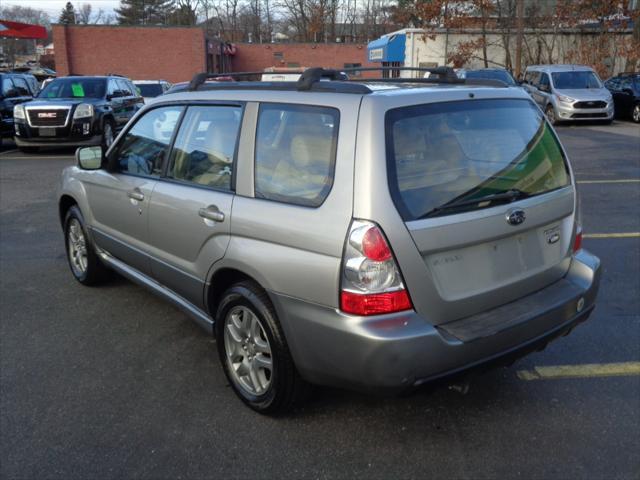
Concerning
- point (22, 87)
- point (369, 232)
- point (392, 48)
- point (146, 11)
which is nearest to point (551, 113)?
point (392, 48)

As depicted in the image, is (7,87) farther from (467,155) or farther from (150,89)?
(467,155)

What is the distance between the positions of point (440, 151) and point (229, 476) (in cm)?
183

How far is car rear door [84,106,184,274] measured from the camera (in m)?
4.16

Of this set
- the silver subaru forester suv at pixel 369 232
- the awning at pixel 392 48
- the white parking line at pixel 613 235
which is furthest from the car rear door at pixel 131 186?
the awning at pixel 392 48

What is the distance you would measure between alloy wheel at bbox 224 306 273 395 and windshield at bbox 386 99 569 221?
Answer: 3.52 feet

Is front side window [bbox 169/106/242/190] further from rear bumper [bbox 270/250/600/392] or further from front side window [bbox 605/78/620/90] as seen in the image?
front side window [bbox 605/78/620/90]

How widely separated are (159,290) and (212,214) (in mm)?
1048

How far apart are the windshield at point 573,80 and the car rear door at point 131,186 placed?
1843 cm

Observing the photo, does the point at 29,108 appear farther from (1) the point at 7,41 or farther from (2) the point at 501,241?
(1) the point at 7,41

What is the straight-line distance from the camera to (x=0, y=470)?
2898 millimetres

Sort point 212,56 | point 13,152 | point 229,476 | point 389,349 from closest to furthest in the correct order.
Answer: point 389,349 < point 229,476 < point 13,152 < point 212,56

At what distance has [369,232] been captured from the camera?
2684mm

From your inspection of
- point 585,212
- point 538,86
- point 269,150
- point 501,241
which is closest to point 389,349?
point 501,241

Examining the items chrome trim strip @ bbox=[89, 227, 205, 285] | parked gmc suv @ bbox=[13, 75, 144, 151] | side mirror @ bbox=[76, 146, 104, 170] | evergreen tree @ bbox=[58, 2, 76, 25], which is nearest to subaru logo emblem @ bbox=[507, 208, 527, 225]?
chrome trim strip @ bbox=[89, 227, 205, 285]
